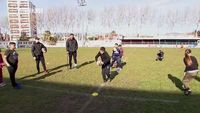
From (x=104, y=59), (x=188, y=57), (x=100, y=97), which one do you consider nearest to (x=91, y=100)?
(x=100, y=97)

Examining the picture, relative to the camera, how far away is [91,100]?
816 centimetres

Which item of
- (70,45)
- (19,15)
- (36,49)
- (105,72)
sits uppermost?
(19,15)

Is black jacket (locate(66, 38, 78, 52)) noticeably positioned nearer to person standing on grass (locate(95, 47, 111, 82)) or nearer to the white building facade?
person standing on grass (locate(95, 47, 111, 82))

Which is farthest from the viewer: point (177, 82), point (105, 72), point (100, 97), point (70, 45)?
point (70, 45)

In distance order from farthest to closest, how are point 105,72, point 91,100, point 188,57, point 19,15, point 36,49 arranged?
point 19,15 < point 36,49 < point 105,72 < point 188,57 < point 91,100

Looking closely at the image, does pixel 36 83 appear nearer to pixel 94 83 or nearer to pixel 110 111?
pixel 94 83

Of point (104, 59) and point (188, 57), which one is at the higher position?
point (188, 57)

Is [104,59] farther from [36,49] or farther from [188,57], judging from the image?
[36,49]

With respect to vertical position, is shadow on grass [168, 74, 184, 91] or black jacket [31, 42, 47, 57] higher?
black jacket [31, 42, 47, 57]

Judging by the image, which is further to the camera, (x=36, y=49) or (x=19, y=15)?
(x=19, y=15)

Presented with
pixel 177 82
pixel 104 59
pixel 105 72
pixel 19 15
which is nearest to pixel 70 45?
pixel 105 72

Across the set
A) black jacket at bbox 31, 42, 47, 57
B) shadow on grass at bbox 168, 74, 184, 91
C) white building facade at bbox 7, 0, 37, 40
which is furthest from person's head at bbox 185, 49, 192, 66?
white building facade at bbox 7, 0, 37, 40

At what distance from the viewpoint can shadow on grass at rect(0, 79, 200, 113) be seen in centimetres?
709

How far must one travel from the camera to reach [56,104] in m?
7.67
